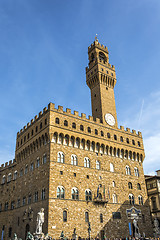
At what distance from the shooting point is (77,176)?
3712 centimetres

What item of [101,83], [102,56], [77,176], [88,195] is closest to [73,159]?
[77,176]

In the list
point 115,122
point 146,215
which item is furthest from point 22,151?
point 146,215

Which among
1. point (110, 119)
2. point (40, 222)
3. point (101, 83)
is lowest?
point (40, 222)

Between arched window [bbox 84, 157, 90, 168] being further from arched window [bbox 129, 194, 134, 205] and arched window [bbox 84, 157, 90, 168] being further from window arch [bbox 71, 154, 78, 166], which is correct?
arched window [bbox 129, 194, 134, 205]

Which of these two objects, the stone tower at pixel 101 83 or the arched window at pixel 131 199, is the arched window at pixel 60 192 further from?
the stone tower at pixel 101 83

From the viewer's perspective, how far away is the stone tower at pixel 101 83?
155 feet

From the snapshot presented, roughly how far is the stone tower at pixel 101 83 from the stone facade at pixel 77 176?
23 cm

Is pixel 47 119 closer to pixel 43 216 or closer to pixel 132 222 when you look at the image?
pixel 43 216

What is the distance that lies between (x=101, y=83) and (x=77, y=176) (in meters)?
21.8

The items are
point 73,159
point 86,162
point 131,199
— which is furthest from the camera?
point 131,199

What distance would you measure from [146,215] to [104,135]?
17.4 m

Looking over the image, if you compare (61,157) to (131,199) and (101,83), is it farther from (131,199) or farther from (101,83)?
(101,83)

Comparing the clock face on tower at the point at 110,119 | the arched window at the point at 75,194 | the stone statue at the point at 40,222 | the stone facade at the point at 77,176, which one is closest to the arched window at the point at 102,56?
the stone facade at the point at 77,176

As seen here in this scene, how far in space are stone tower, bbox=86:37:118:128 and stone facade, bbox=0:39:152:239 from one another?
23 cm
